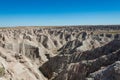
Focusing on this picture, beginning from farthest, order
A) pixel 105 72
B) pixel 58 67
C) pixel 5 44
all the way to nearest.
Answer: pixel 5 44, pixel 58 67, pixel 105 72

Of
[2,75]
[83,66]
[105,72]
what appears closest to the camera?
[105,72]

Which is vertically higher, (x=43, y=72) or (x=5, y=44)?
(x=5, y=44)

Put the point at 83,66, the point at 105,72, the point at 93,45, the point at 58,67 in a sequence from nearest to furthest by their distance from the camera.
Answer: the point at 105,72, the point at 83,66, the point at 58,67, the point at 93,45

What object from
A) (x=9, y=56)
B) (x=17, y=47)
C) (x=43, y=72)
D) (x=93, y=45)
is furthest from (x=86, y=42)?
(x=9, y=56)

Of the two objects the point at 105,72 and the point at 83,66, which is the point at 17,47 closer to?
the point at 83,66

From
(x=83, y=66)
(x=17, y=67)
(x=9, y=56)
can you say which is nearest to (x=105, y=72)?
(x=83, y=66)

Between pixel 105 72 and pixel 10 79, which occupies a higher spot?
pixel 105 72

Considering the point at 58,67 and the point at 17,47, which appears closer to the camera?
the point at 58,67

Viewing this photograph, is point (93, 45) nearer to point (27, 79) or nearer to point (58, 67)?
point (58, 67)

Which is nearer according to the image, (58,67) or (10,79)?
(10,79)

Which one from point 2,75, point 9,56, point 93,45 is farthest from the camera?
point 93,45
